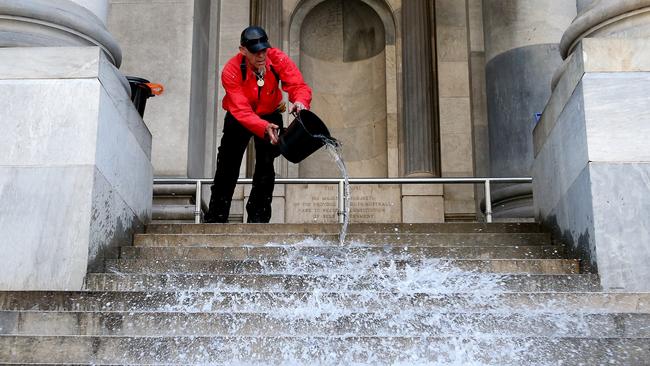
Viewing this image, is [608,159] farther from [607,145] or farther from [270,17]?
[270,17]

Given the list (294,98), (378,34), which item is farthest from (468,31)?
(294,98)

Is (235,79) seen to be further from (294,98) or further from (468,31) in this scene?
(468,31)

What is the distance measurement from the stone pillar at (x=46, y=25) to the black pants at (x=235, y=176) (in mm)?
1807

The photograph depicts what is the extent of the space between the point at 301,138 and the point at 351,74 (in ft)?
29.9

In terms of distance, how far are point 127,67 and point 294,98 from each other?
541 centimetres

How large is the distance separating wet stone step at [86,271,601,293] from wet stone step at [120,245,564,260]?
2.16 feet

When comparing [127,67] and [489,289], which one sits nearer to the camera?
[489,289]

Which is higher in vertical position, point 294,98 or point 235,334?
point 294,98

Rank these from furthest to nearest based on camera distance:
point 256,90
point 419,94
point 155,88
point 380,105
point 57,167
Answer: point 380,105 < point 419,94 < point 155,88 < point 256,90 < point 57,167

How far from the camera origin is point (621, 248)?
7027mm

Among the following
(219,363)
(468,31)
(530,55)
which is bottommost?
(219,363)

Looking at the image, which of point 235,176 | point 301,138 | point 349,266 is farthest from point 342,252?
point 235,176

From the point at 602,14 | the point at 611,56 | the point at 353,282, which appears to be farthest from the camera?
the point at 602,14

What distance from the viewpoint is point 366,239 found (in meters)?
8.25
